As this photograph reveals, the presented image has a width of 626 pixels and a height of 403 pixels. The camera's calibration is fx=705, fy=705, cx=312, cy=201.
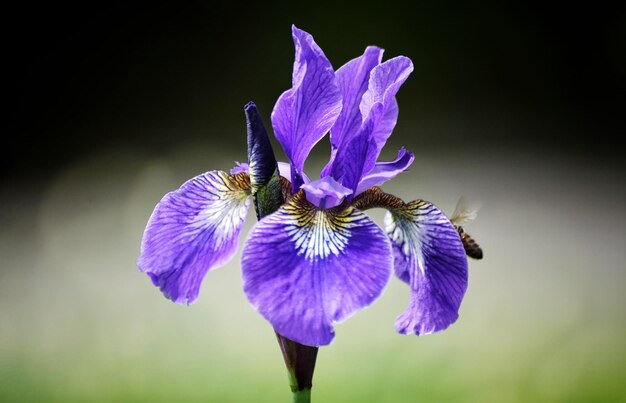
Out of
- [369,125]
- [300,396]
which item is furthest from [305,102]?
[300,396]

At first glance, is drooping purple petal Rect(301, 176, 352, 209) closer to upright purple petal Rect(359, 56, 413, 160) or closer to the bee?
upright purple petal Rect(359, 56, 413, 160)

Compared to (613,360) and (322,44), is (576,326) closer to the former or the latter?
(613,360)

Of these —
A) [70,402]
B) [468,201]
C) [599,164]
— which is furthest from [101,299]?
[599,164]

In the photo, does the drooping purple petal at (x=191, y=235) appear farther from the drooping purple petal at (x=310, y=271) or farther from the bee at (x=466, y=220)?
the bee at (x=466, y=220)

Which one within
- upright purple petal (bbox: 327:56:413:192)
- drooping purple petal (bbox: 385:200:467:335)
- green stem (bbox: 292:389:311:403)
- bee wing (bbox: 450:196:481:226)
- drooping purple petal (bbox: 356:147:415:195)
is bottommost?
green stem (bbox: 292:389:311:403)

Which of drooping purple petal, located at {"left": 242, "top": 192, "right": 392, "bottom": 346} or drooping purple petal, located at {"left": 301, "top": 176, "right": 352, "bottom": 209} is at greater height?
drooping purple petal, located at {"left": 301, "top": 176, "right": 352, "bottom": 209}

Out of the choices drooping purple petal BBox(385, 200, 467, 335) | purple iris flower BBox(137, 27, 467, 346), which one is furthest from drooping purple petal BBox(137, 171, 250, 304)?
drooping purple petal BBox(385, 200, 467, 335)
